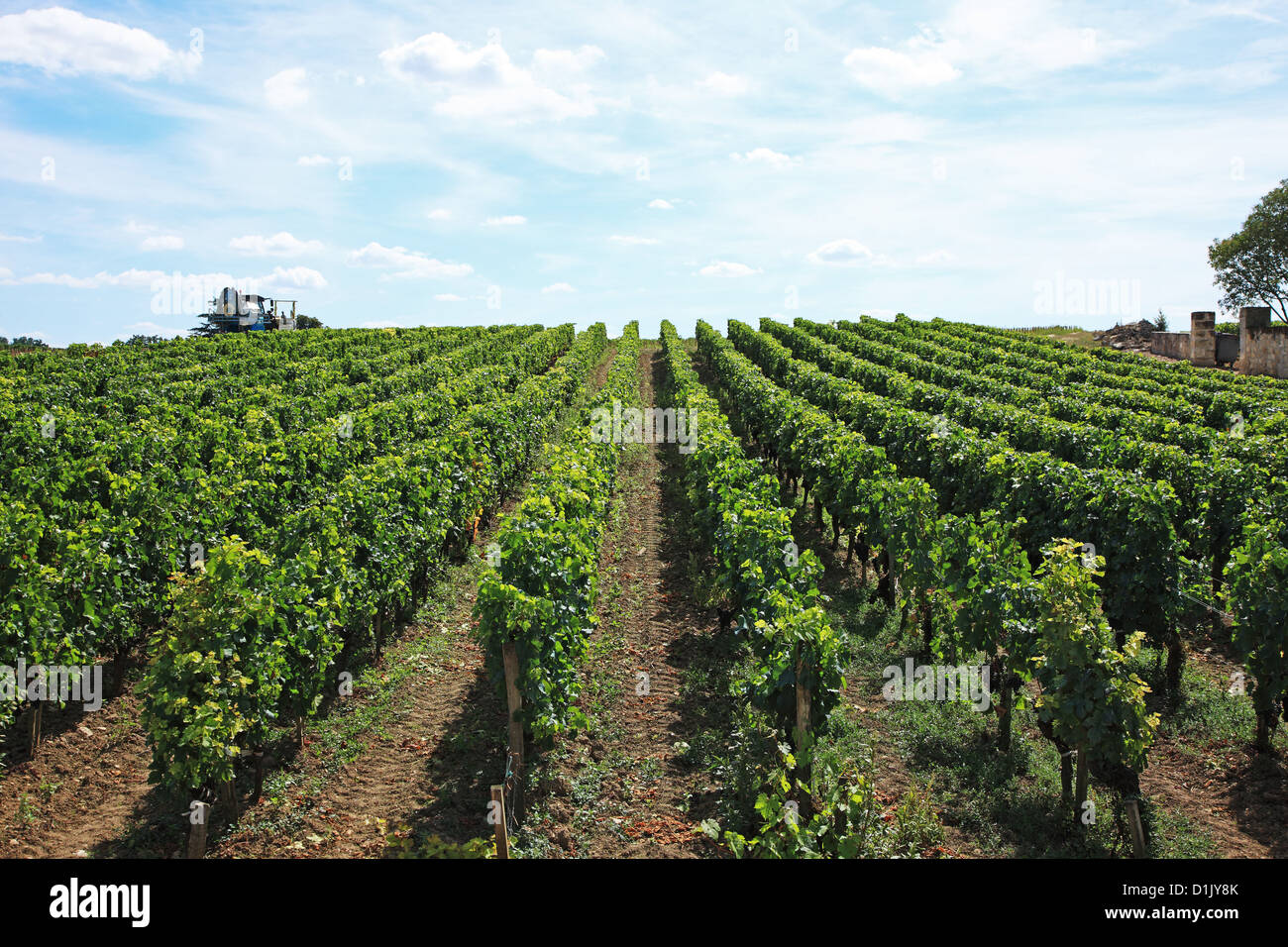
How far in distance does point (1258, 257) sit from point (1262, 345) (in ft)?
88.5

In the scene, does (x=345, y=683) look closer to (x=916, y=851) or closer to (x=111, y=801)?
(x=111, y=801)

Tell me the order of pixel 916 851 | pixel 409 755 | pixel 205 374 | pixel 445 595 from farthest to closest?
pixel 205 374, pixel 445 595, pixel 409 755, pixel 916 851

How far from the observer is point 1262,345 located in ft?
128

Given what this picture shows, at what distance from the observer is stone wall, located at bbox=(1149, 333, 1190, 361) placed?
45281 mm

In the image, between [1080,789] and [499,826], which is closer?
[499,826]

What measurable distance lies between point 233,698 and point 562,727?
3.31 metres

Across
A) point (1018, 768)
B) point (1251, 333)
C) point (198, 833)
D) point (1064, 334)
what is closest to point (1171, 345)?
point (1251, 333)

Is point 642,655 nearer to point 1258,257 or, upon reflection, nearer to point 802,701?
point 802,701

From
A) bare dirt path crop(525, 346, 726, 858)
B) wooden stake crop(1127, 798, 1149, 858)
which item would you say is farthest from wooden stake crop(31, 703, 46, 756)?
wooden stake crop(1127, 798, 1149, 858)

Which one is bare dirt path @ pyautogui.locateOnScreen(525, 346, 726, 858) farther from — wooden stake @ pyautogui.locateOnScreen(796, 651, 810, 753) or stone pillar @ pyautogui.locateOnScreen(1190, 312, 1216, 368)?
stone pillar @ pyautogui.locateOnScreen(1190, 312, 1216, 368)

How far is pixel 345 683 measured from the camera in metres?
11.3
